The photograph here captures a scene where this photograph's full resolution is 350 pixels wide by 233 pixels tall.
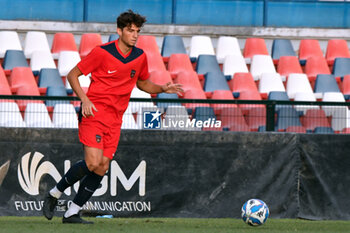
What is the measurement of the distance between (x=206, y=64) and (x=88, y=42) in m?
2.35

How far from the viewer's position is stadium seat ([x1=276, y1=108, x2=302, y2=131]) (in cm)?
996

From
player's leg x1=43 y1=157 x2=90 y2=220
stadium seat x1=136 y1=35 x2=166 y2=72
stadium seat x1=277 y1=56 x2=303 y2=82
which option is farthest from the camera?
stadium seat x1=277 y1=56 x2=303 y2=82

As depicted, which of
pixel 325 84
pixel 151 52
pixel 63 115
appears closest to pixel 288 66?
pixel 325 84

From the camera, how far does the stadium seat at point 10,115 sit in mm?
9609

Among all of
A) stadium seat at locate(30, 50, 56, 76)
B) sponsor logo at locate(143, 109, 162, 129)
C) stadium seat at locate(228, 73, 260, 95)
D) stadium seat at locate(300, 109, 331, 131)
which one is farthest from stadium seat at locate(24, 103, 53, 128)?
stadium seat at locate(228, 73, 260, 95)

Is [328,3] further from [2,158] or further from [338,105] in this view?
[2,158]

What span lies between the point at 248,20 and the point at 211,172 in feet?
24.9

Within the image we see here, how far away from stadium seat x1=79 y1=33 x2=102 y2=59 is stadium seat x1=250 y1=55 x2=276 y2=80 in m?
3.11

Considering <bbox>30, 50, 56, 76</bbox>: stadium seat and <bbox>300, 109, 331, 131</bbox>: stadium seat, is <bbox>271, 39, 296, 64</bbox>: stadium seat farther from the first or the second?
<bbox>300, 109, 331, 131</bbox>: stadium seat

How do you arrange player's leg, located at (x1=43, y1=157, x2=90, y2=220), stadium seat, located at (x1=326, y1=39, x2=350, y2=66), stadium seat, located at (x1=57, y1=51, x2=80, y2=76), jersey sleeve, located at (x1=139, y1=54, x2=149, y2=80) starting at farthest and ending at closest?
stadium seat, located at (x1=326, y1=39, x2=350, y2=66), stadium seat, located at (x1=57, y1=51, x2=80, y2=76), jersey sleeve, located at (x1=139, y1=54, x2=149, y2=80), player's leg, located at (x1=43, y1=157, x2=90, y2=220)

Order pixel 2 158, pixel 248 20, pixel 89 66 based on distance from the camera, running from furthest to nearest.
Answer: pixel 248 20
pixel 2 158
pixel 89 66

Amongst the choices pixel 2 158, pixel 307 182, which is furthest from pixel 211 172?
pixel 2 158

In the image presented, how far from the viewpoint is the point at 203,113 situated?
387 inches

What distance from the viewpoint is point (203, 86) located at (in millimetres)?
14383
